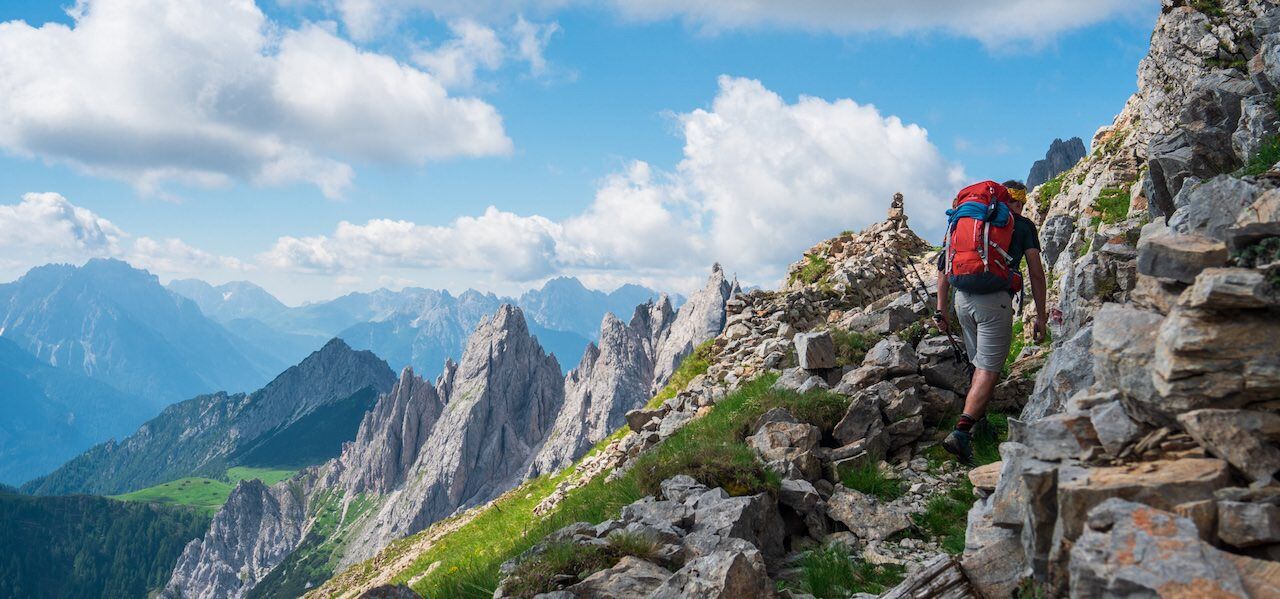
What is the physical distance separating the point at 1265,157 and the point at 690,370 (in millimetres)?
18035

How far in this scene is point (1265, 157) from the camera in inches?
364

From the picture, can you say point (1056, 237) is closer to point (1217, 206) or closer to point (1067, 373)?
point (1067, 373)

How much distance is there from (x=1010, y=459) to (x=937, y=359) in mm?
7314

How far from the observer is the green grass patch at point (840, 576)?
24.5ft

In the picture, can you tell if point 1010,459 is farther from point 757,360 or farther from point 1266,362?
point 757,360

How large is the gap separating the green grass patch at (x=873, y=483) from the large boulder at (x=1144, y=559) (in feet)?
18.3

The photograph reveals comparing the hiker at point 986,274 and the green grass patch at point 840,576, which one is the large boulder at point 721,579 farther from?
the hiker at point 986,274

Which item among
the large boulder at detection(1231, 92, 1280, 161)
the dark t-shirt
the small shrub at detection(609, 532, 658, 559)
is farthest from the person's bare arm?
the small shrub at detection(609, 532, 658, 559)

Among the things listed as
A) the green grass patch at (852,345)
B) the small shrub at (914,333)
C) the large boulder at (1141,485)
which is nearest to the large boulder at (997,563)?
the large boulder at (1141,485)

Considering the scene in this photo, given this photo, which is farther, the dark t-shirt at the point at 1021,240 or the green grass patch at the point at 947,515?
the dark t-shirt at the point at 1021,240

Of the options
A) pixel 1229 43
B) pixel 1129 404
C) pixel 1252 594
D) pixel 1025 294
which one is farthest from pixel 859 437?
pixel 1229 43

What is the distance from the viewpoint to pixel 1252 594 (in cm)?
382

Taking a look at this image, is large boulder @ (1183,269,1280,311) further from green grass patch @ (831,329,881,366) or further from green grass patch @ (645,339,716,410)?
green grass patch @ (645,339,716,410)

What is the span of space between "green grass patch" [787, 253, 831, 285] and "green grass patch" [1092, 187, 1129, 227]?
34.3 ft
